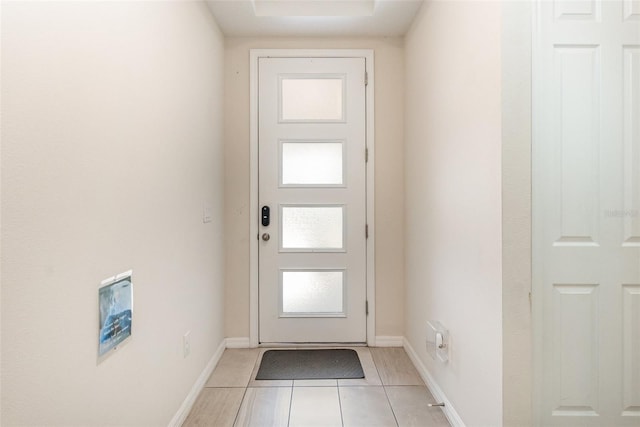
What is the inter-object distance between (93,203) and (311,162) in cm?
187

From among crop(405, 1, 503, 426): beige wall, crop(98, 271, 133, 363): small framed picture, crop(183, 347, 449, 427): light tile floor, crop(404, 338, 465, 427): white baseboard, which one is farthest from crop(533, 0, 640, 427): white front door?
crop(98, 271, 133, 363): small framed picture

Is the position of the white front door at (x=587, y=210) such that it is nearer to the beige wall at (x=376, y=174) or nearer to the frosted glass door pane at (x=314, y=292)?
the beige wall at (x=376, y=174)

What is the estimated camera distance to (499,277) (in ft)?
4.65

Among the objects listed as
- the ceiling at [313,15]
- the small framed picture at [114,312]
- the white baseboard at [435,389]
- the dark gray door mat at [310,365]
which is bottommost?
the dark gray door mat at [310,365]

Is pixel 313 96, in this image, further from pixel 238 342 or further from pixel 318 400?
pixel 318 400

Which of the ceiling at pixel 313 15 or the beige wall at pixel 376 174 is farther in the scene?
the beige wall at pixel 376 174

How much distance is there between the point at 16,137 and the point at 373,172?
7.50 ft

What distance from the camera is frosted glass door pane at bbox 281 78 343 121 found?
9.37ft

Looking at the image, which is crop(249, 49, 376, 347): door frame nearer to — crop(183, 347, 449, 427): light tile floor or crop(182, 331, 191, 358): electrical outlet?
crop(183, 347, 449, 427): light tile floor

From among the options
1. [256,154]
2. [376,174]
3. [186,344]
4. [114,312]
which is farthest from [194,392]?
[376,174]

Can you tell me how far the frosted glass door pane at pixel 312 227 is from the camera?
2865 mm

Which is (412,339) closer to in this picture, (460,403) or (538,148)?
(460,403)

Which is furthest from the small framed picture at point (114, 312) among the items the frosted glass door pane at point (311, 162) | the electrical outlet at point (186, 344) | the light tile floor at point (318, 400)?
the frosted glass door pane at point (311, 162)

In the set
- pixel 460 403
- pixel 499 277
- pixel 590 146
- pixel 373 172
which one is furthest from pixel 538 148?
pixel 373 172
